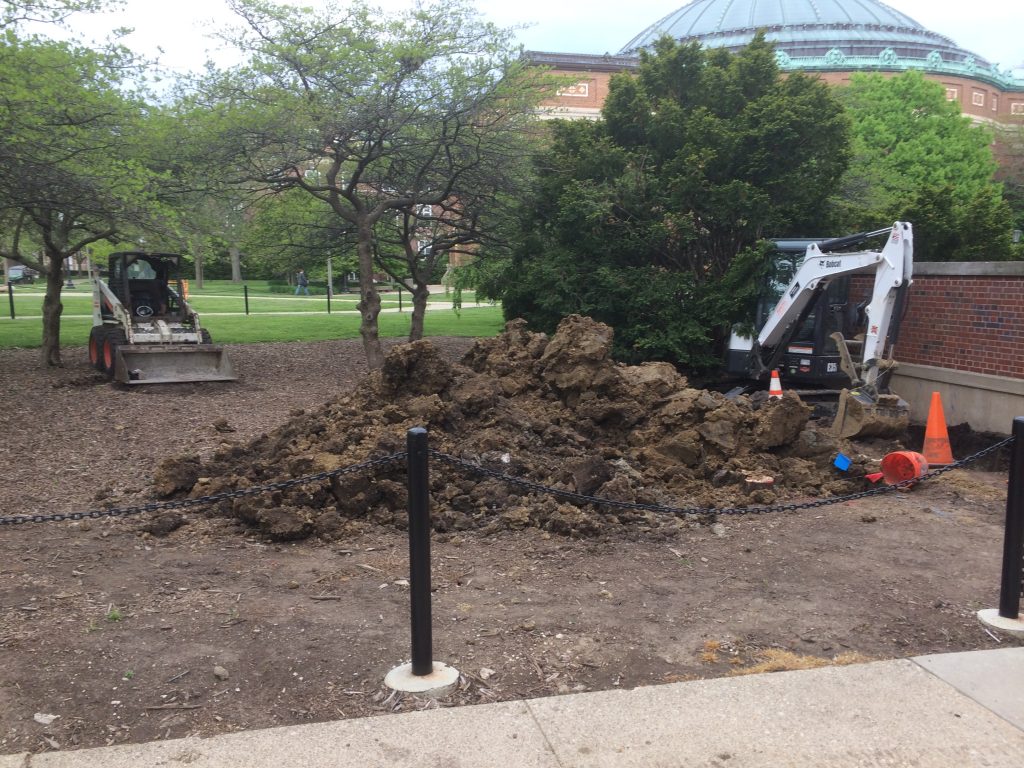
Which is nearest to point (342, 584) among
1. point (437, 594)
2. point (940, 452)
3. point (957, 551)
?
point (437, 594)

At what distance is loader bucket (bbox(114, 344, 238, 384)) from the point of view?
14281mm

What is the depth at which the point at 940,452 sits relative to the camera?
910cm

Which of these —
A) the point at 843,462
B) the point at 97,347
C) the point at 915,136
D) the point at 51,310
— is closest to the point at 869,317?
the point at 843,462

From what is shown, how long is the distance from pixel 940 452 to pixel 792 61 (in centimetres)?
7192

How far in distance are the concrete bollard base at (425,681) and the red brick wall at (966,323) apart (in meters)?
9.53

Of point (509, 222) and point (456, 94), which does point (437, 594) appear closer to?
point (456, 94)

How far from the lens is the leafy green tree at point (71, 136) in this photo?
10.5 metres

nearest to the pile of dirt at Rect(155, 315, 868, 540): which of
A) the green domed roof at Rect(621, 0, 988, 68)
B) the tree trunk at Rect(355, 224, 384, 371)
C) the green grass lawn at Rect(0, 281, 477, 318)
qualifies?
the tree trunk at Rect(355, 224, 384, 371)

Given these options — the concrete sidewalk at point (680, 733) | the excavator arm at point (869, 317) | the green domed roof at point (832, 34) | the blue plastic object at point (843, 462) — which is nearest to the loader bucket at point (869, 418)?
the excavator arm at point (869, 317)

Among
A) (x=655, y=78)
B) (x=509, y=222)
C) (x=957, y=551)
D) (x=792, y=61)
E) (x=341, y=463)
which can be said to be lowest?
(x=957, y=551)

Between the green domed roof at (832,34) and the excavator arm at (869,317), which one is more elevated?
the green domed roof at (832,34)

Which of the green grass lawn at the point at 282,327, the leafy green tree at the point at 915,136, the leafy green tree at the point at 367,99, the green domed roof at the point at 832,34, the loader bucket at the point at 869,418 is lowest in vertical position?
the loader bucket at the point at 869,418

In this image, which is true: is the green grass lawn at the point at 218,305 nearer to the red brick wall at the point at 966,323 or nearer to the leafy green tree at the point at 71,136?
the leafy green tree at the point at 71,136

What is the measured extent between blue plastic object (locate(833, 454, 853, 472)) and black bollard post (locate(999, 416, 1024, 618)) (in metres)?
3.62
